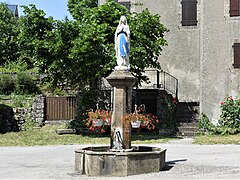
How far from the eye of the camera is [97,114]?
38.9 feet

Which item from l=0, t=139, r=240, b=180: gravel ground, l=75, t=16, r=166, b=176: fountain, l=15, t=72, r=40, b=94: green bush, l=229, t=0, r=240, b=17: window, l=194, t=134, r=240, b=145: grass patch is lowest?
l=0, t=139, r=240, b=180: gravel ground

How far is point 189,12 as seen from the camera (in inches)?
949

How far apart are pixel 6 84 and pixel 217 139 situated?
45.6 feet

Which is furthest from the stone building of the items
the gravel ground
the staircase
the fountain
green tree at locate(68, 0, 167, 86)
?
the fountain

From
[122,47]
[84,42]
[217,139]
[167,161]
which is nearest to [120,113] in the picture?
[122,47]

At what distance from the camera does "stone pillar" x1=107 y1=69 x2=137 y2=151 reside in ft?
37.8

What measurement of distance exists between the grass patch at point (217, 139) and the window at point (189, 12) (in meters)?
6.48

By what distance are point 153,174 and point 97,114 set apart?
7.69ft

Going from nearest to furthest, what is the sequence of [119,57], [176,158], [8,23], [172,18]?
[119,57] → [176,158] → [172,18] → [8,23]

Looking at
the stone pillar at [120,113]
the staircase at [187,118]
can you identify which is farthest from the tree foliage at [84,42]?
the stone pillar at [120,113]

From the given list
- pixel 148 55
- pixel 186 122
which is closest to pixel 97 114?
pixel 148 55

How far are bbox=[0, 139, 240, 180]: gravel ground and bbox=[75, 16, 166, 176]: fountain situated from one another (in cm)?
25

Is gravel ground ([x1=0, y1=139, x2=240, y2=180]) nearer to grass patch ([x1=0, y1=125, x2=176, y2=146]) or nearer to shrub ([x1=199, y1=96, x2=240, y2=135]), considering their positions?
grass patch ([x1=0, y1=125, x2=176, y2=146])

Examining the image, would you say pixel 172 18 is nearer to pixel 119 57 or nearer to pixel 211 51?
pixel 211 51
